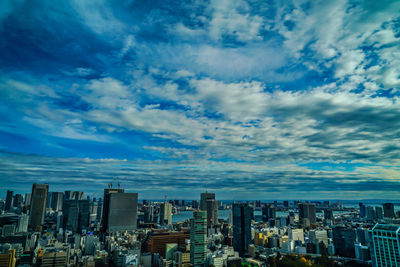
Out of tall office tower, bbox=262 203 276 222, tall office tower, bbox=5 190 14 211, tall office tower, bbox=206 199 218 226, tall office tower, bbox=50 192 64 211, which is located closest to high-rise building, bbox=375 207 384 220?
tall office tower, bbox=262 203 276 222

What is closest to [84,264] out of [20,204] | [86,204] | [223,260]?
[223,260]

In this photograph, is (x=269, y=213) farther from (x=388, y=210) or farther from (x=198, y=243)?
(x=198, y=243)

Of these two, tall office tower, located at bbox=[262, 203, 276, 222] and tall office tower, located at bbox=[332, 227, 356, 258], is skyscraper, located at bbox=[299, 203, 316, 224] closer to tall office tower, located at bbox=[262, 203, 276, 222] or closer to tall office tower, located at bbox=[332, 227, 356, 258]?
tall office tower, located at bbox=[262, 203, 276, 222]

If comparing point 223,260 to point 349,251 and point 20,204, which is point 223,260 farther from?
point 20,204

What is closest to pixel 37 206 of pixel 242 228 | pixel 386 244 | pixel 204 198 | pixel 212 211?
pixel 212 211

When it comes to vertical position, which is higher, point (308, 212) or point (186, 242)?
point (308, 212)

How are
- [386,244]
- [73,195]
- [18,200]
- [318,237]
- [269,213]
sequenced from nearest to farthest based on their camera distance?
[386,244] → [318,237] → [18,200] → [269,213] → [73,195]

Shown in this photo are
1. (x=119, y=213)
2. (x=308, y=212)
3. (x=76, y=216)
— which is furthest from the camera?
(x=308, y=212)

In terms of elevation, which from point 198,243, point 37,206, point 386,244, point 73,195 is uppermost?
point 73,195
